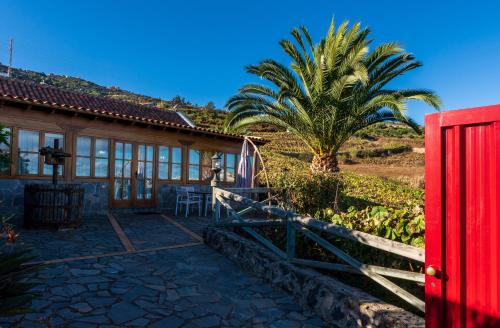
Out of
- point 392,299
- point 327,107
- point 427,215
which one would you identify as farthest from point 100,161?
point 427,215

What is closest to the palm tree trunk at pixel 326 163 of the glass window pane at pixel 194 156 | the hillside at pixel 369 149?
Result: the glass window pane at pixel 194 156

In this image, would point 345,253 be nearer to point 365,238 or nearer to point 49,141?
point 365,238

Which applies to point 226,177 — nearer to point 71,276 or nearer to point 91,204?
point 91,204

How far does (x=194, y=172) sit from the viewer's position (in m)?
11.7

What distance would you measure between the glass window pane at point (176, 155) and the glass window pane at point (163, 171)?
1.16ft

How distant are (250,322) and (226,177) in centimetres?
916

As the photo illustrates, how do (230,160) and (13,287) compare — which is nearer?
(13,287)

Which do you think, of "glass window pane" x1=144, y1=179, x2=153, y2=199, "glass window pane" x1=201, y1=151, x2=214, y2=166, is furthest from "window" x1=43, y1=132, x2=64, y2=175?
"glass window pane" x1=201, y1=151, x2=214, y2=166

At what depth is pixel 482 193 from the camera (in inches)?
74.1

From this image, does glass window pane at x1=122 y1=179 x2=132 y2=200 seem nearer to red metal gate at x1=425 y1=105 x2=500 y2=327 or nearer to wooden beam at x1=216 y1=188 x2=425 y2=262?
wooden beam at x1=216 y1=188 x2=425 y2=262

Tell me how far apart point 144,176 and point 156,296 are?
7.02m

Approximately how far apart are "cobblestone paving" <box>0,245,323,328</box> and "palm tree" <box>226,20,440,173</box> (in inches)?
215

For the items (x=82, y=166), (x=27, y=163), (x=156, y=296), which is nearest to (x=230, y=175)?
(x=82, y=166)

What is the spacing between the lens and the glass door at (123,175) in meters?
9.90
